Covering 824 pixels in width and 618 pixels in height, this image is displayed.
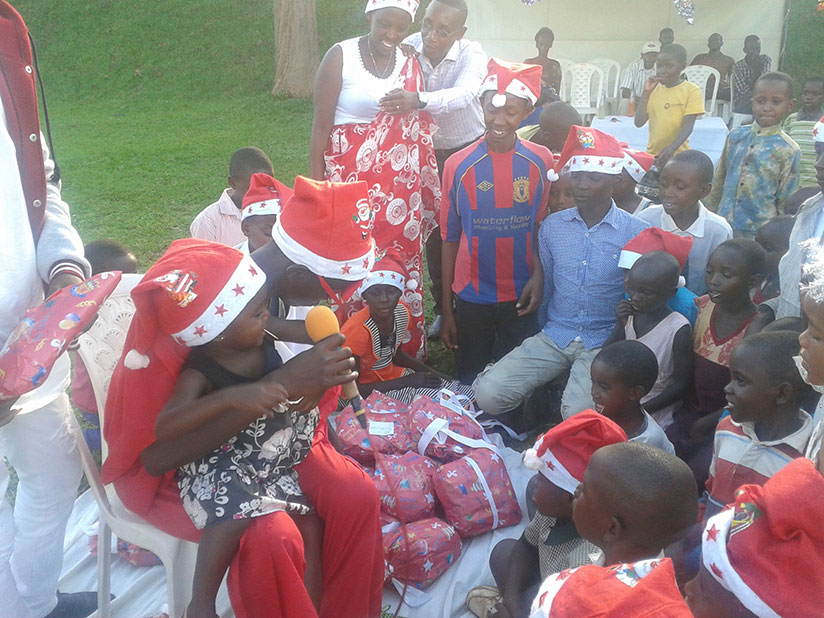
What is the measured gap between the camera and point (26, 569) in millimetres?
2328

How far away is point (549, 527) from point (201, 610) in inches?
43.8

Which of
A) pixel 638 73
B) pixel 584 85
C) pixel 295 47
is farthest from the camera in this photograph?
pixel 295 47

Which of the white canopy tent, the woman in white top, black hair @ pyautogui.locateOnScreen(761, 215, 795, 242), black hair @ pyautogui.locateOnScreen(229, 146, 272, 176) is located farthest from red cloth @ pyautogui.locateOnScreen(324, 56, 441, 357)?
the white canopy tent

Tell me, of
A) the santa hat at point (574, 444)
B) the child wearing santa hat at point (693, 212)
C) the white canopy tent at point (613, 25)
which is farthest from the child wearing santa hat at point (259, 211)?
the white canopy tent at point (613, 25)

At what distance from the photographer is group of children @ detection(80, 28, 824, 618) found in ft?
6.08

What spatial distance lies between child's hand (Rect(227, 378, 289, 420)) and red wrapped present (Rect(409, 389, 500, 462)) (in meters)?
1.35

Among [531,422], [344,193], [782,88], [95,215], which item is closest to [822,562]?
[344,193]

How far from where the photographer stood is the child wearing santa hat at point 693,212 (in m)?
3.60

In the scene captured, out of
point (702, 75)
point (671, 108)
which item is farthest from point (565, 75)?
point (671, 108)

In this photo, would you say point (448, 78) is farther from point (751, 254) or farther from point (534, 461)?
point (534, 461)

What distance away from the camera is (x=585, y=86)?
368 inches

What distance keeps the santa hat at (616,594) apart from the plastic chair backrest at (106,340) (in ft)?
5.08

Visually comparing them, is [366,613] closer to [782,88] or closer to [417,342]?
[417,342]

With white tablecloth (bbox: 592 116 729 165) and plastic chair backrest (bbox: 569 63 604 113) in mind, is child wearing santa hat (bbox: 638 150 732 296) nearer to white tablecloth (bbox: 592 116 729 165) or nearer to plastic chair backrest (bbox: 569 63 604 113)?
white tablecloth (bbox: 592 116 729 165)
